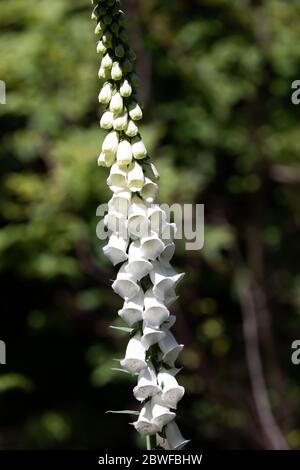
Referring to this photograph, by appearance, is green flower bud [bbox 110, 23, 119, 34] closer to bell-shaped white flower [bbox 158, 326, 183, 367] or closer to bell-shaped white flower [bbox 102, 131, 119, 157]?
bell-shaped white flower [bbox 102, 131, 119, 157]

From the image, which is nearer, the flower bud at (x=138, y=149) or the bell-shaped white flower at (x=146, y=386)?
the bell-shaped white flower at (x=146, y=386)

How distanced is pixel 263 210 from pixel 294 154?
63 cm

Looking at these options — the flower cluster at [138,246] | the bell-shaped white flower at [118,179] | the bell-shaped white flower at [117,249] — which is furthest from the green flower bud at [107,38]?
the bell-shaped white flower at [117,249]

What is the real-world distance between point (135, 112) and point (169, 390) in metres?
0.91

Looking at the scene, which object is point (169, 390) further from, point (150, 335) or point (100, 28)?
point (100, 28)

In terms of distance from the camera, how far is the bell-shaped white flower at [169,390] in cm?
231

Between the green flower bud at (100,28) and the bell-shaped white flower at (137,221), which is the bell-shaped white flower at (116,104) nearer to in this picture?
the green flower bud at (100,28)

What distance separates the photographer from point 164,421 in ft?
7.59

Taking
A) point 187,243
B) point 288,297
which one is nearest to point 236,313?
point 288,297

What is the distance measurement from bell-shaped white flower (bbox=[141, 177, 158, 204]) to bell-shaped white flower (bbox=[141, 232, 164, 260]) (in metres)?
0.15

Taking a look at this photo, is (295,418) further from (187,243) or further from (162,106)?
(162,106)

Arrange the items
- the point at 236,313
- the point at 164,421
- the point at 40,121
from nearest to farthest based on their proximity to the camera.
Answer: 1. the point at 164,421
2. the point at 40,121
3. the point at 236,313

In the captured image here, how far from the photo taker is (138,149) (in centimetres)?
242

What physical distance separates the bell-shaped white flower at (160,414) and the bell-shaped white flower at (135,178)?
2.24 feet
